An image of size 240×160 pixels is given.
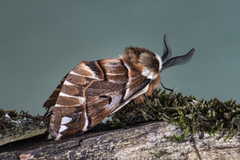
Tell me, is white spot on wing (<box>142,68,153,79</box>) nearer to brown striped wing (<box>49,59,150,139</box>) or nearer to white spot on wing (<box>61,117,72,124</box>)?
brown striped wing (<box>49,59,150,139</box>)

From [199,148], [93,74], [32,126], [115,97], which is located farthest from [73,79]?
[199,148]

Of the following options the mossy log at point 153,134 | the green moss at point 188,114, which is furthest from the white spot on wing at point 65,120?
the green moss at point 188,114

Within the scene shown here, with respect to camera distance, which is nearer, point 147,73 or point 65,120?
point 65,120

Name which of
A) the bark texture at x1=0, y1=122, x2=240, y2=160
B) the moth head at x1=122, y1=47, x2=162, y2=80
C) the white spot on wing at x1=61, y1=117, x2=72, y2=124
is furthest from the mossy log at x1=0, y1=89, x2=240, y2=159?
the moth head at x1=122, y1=47, x2=162, y2=80

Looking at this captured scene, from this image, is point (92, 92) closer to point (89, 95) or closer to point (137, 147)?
point (89, 95)

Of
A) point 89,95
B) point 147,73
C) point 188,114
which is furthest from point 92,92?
point 188,114

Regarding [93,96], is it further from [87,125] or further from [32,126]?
[32,126]
